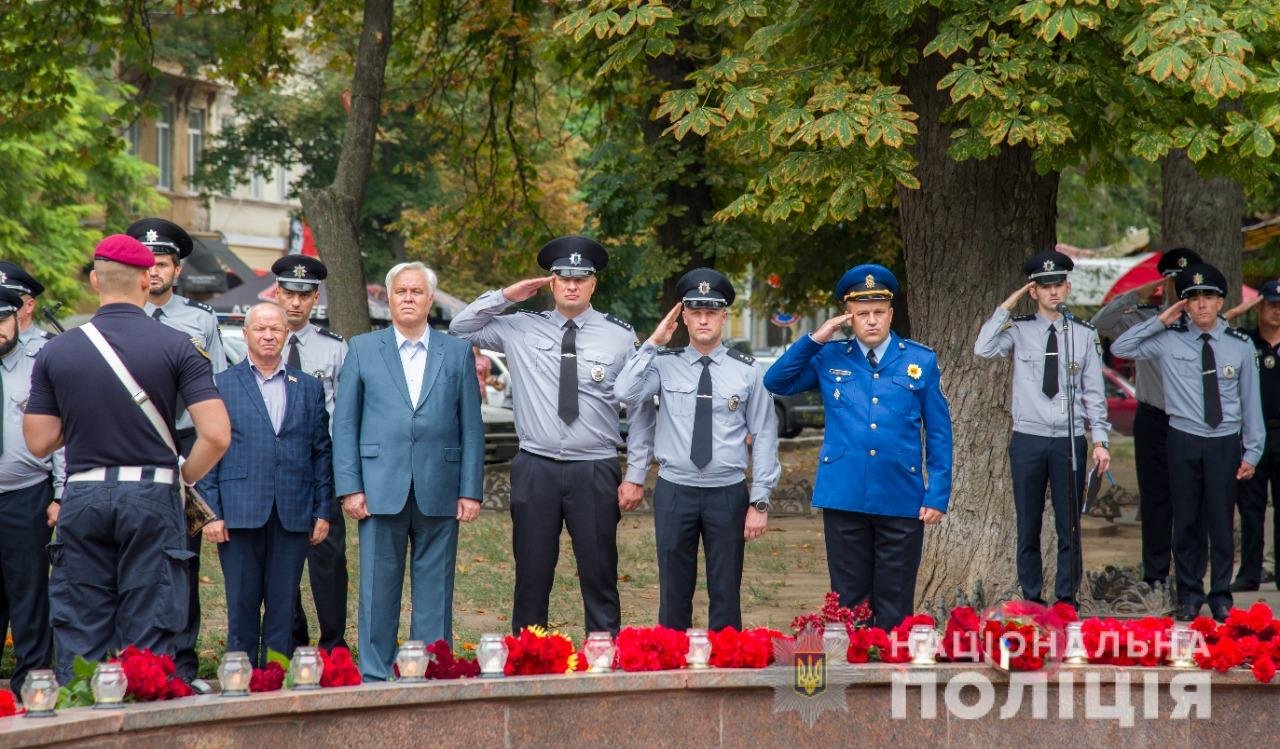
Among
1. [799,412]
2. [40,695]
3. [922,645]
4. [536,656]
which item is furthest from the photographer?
[799,412]

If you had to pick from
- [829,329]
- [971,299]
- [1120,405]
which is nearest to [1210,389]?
[971,299]

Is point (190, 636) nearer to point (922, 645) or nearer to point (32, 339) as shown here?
point (32, 339)

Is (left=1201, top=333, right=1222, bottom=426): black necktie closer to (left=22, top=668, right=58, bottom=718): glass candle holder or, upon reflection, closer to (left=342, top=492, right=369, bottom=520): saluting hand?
(left=342, top=492, right=369, bottom=520): saluting hand

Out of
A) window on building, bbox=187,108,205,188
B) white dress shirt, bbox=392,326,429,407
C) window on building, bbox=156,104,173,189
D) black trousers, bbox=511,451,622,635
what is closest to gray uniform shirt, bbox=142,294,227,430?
white dress shirt, bbox=392,326,429,407

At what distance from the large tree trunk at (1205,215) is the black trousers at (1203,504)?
4.35m

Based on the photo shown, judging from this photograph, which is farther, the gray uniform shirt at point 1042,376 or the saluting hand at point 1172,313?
the saluting hand at point 1172,313

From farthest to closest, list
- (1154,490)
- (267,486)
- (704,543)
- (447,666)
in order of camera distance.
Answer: (1154,490), (704,543), (267,486), (447,666)

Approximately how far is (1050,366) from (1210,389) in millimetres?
1178

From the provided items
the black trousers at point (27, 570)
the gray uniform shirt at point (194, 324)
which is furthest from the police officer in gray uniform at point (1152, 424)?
the black trousers at point (27, 570)

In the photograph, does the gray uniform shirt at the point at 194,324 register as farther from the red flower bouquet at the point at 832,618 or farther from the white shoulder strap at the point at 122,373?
the red flower bouquet at the point at 832,618

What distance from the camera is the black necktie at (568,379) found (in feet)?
24.9

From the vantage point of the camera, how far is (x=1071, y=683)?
254 inches

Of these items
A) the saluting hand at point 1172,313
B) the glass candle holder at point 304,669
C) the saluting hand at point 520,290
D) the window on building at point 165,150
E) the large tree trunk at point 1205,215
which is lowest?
the glass candle holder at point 304,669

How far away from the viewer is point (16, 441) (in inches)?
295
